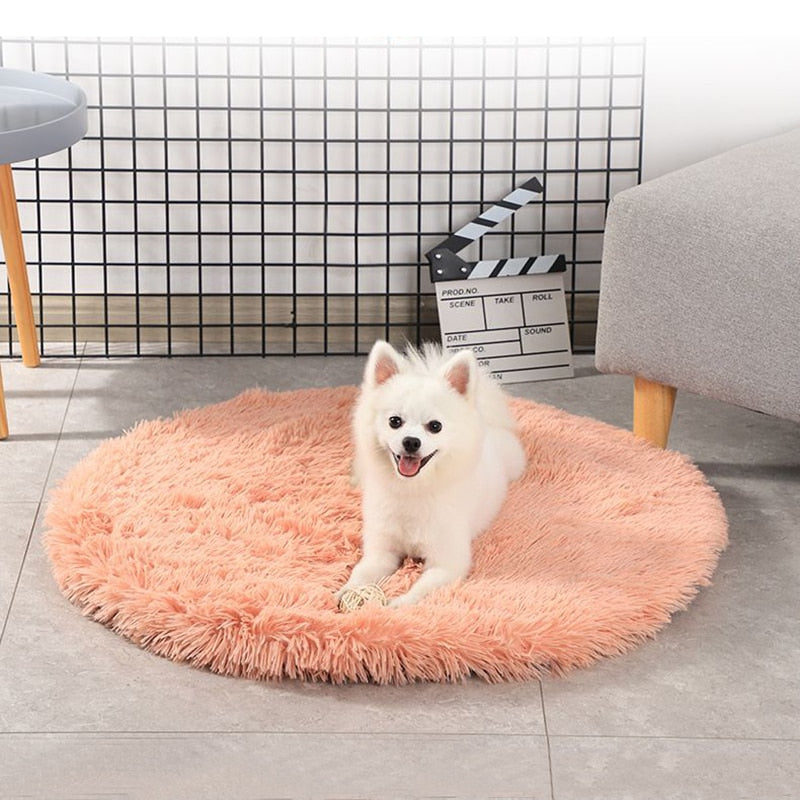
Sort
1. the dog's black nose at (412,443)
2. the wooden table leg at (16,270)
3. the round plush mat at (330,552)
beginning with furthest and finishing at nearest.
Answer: the wooden table leg at (16,270)
the dog's black nose at (412,443)
the round plush mat at (330,552)

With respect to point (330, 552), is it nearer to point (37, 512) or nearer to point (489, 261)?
point (37, 512)

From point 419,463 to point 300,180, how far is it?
119 cm

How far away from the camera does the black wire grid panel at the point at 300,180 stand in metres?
2.96

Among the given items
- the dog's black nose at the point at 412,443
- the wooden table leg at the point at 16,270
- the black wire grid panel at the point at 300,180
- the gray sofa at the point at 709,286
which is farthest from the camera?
the black wire grid panel at the point at 300,180

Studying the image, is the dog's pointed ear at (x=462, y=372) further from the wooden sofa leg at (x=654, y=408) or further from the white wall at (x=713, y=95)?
the white wall at (x=713, y=95)

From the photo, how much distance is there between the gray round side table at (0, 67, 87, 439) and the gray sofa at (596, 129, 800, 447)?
97cm

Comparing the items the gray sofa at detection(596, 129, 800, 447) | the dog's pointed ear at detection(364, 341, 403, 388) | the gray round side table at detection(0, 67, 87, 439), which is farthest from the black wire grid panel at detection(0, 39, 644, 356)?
the dog's pointed ear at detection(364, 341, 403, 388)

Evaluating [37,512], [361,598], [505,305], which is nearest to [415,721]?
[361,598]

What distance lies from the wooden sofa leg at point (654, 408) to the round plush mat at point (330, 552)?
4 cm

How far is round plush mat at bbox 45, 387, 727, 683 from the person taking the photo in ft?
6.10

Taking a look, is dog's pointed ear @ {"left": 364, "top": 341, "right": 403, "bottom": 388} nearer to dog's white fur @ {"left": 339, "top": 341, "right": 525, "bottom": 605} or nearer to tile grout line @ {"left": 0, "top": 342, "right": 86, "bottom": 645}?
dog's white fur @ {"left": 339, "top": 341, "right": 525, "bottom": 605}

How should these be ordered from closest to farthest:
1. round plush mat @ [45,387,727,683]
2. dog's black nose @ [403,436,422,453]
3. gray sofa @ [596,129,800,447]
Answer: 1. round plush mat @ [45,387,727,683]
2. dog's black nose @ [403,436,422,453]
3. gray sofa @ [596,129,800,447]

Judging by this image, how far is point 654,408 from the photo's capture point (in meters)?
2.54

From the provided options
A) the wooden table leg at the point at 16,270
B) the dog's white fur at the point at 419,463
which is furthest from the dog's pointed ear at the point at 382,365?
the wooden table leg at the point at 16,270
